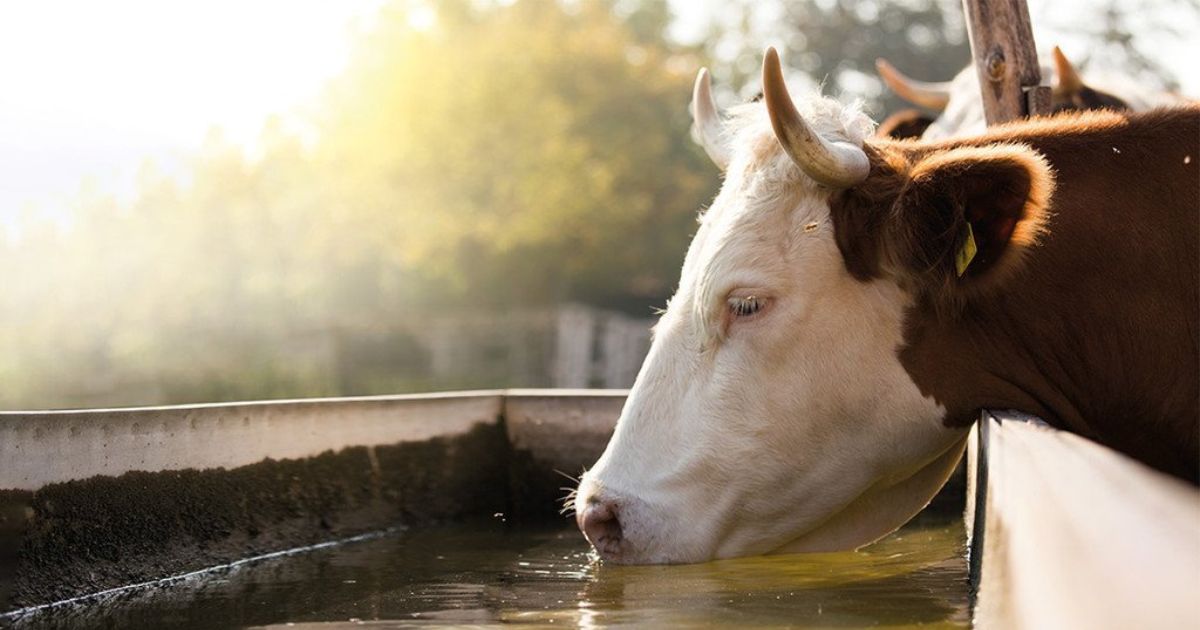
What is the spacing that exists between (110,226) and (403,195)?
15522 millimetres

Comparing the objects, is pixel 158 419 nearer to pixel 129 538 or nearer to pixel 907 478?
pixel 129 538

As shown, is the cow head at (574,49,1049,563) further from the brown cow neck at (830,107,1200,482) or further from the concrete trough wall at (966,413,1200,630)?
the concrete trough wall at (966,413,1200,630)

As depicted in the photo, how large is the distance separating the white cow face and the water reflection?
0.11 m

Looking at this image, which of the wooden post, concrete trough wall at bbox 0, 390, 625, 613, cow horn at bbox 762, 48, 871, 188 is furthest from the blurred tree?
cow horn at bbox 762, 48, 871, 188

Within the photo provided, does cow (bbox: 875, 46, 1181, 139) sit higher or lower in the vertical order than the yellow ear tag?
higher

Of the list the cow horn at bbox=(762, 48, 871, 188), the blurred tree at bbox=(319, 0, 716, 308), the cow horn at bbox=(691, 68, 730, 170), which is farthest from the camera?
the blurred tree at bbox=(319, 0, 716, 308)

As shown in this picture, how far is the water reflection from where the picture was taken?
9.51ft

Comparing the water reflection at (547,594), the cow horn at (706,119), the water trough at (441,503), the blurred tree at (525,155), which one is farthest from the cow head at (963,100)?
the blurred tree at (525,155)

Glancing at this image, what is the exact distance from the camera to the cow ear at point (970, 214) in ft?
8.93

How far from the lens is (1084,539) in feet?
5.45

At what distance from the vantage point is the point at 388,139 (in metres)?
27.2

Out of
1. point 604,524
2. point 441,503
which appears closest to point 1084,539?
point 604,524

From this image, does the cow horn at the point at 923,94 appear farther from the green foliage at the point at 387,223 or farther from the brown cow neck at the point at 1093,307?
the green foliage at the point at 387,223

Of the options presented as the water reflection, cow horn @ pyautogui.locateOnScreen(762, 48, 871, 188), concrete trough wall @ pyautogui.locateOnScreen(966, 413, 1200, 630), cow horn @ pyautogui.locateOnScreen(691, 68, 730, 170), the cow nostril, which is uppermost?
cow horn @ pyautogui.locateOnScreen(691, 68, 730, 170)
